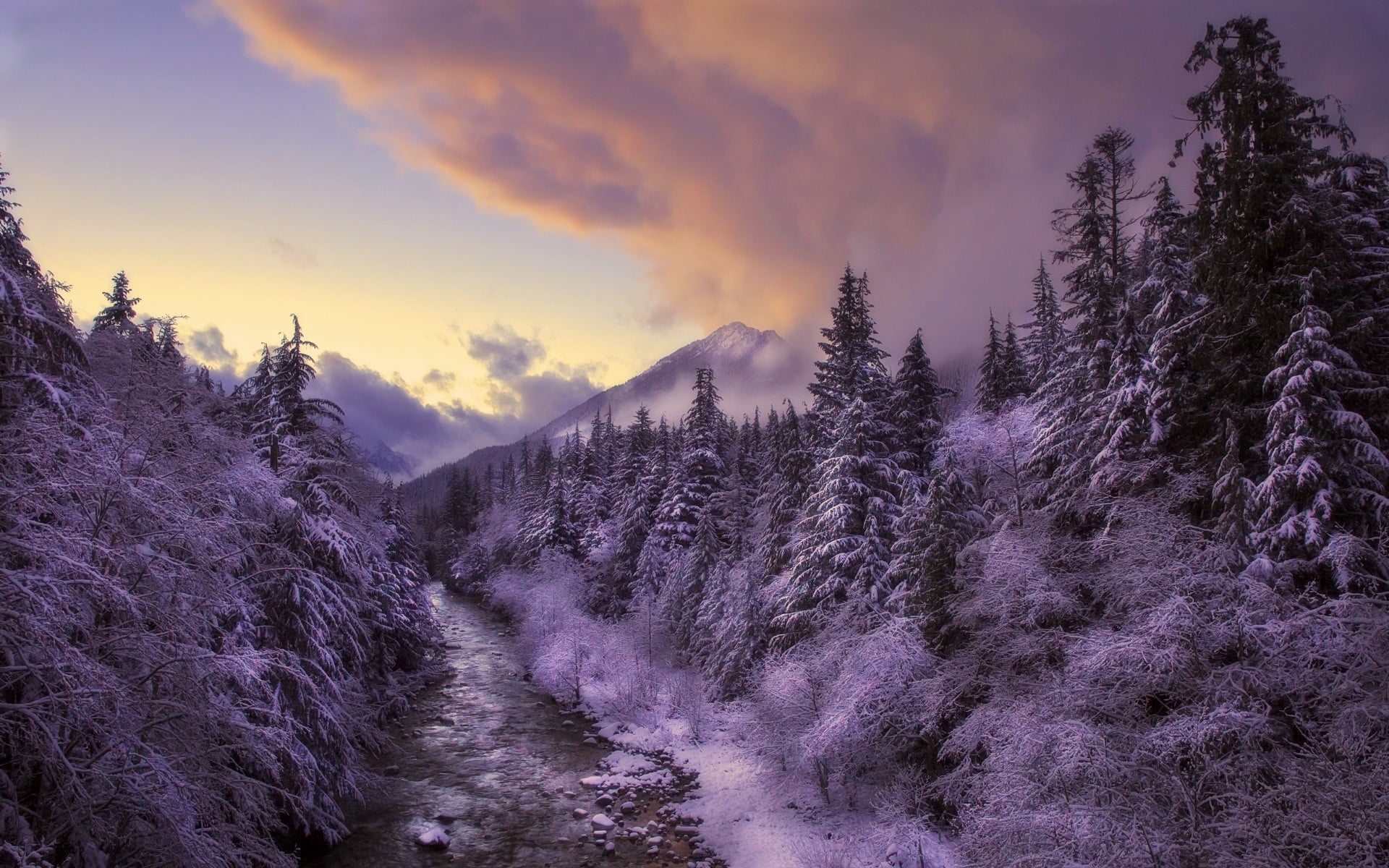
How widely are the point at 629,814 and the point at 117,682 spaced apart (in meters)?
19.4

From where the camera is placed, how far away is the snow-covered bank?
18922 mm

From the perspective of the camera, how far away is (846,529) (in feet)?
82.9

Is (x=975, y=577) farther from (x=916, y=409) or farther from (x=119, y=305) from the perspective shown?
(x=119, y=305)

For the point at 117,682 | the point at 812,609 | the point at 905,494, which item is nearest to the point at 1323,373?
the point at 905,494

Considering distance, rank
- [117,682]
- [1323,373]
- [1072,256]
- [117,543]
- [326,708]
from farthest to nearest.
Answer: [1072,256], [326,708], [1323,373], [117,543], [117,682]

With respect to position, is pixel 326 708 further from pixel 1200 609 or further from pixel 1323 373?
pixel 1323 373

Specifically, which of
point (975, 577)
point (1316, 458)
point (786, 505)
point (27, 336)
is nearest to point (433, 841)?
point (27, 336)

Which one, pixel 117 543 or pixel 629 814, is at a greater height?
pixel 117 543

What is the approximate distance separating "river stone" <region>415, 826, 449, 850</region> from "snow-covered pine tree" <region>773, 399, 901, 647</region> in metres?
13.6

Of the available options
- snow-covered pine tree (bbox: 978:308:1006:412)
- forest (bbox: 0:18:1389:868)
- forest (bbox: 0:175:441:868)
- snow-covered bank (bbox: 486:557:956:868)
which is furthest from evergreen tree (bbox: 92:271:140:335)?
snow-covered pine tree (bbox: 978:308:1006:412)

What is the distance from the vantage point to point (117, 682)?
26.4 ft

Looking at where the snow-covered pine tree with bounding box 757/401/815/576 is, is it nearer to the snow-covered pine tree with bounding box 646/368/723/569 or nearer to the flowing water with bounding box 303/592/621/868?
the snow-covered pine tree with bounding box 646/368/723/569

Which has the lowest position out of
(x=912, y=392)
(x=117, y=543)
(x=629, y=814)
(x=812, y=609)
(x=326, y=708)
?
(x=629, y=814)

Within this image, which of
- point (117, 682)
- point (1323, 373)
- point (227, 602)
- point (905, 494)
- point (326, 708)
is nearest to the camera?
point (117, 682)
